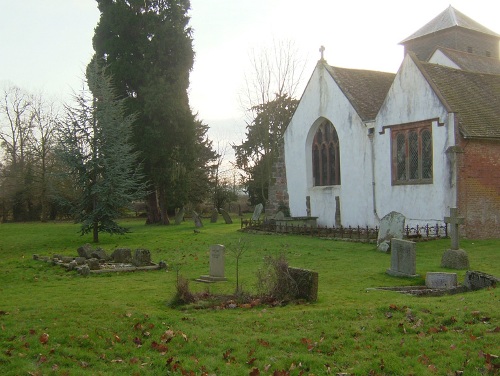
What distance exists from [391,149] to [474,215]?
184 inches

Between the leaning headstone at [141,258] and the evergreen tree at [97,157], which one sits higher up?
the evergreen tree at [97,157]

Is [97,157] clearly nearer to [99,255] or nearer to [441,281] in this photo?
[99,255]

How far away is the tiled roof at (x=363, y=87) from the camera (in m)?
26.9

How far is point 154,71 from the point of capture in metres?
35.8

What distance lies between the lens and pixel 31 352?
287 inches

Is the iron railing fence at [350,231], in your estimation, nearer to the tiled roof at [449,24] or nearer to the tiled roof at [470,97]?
the tiled roof at [470,97]

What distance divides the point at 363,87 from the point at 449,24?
11259mm

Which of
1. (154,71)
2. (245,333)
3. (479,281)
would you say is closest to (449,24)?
(154,71)

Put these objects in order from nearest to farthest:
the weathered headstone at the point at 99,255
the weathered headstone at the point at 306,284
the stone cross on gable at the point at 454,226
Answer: the weathered headstone at the point at 306,284, the stone cross on gable at the point at 454,226, the weathered headstone at the point at 99,255

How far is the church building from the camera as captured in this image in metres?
21.9

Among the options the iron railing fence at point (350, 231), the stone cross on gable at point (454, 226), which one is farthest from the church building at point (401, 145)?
the stone cross on gable at point (454, 226)

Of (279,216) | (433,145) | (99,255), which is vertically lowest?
(99,255)

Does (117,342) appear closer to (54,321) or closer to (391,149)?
(54,321)

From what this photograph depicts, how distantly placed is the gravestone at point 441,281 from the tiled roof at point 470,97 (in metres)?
11.1
